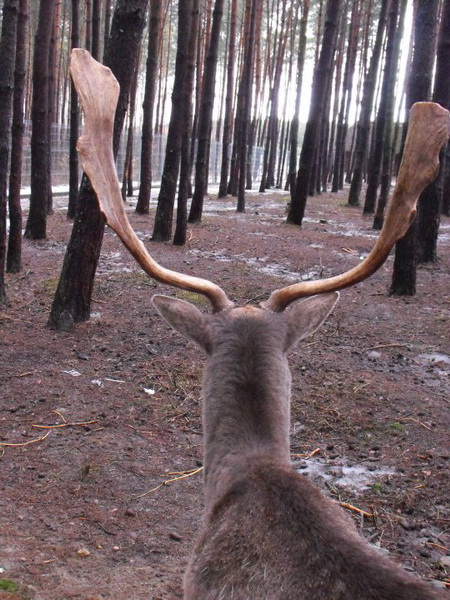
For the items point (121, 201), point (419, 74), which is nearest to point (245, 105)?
point (419, 74)

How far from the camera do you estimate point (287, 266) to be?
428 inches

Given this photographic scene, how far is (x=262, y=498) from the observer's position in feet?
7.52

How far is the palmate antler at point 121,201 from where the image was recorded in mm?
2865

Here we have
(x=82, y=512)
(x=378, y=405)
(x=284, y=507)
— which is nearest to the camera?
(x=284, y=507)

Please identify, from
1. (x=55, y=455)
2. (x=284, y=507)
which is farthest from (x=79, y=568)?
(x=284, y=507)

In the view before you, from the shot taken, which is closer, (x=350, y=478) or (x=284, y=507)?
(x=284, y=507)

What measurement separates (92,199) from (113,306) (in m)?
1.64

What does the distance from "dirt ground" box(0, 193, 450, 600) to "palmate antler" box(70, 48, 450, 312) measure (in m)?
1.51

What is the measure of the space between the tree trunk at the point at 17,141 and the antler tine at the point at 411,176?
653 cm

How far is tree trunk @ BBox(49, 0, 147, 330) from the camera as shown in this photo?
6.75 m

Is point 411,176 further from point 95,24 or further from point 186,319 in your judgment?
point 95,24

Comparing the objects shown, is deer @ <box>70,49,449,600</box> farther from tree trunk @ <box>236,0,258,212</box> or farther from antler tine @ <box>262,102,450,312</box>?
tree trunk @ <box>236,0,258,212</box>

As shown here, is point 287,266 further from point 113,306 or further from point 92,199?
point 92,199

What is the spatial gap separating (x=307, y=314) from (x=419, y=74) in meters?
7.41
